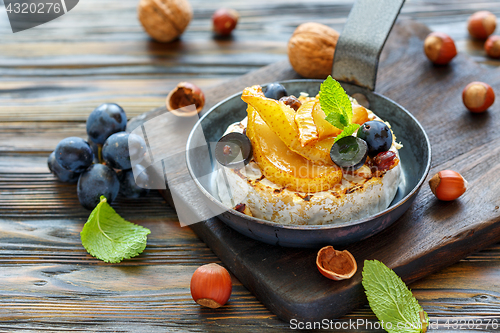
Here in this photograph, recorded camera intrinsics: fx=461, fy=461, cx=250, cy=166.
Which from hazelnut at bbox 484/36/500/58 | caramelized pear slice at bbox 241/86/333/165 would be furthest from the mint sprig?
hazelnut at bbox 484/36/500/58

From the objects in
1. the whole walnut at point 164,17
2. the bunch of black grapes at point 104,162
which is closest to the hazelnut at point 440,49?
the whole walnut at point 164,17

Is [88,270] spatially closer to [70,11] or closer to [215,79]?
[215,79]

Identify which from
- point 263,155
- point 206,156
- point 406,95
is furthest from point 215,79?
point 263,155

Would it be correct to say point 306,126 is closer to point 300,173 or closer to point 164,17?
point 300,173

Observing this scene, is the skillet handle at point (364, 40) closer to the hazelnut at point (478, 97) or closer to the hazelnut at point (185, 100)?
the hazelnut at point (478, 97)

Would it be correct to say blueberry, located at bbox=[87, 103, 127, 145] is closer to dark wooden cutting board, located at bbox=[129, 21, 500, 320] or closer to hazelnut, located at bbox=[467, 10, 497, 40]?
dark wooden cutting board, located at bbox=[129, 21, 500, 320]
